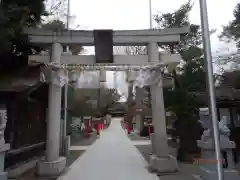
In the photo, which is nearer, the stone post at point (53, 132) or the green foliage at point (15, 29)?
the green foliage at point (15, 29)

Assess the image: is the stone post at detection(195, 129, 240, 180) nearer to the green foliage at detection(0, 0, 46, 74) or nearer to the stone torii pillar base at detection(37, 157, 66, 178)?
the stone torii pillar base at detection(37, 157, 66, 178)

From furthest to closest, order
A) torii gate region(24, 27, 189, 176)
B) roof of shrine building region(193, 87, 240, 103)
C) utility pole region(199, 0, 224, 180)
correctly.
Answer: roof of shrine building region(193, 87, 240, 103), torii gate region(24, 27, 189, 176), utility pole region(199, 0, 224, 180)

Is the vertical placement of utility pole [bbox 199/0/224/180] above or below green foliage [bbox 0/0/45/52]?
below

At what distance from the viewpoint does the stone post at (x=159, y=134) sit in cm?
644

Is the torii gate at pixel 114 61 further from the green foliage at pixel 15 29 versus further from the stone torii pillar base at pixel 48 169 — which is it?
the green foliage at pixel 15 29

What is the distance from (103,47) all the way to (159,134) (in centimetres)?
321

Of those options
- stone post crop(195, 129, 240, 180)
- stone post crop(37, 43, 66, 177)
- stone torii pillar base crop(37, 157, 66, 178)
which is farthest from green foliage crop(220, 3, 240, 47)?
stone torii pillar base crop(37, 157, 66, 178)

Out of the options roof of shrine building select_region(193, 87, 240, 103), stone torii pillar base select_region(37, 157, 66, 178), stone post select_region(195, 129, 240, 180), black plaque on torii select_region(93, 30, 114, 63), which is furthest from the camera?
roof of shrine building select_region(193, 87, 240, 103)

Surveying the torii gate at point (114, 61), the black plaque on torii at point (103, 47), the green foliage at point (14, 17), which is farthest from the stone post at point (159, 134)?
the green foliage at point (14, 17)

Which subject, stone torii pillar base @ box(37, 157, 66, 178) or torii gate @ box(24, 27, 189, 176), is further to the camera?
torii gate @ box(24, 27, 189, 176)

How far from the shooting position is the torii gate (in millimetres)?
6379

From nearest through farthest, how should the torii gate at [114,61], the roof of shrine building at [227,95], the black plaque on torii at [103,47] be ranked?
1. the torii gate at [114,61]
2. the black plaque on torii at [103,47]
3. the roof of shrine building at [227,95]

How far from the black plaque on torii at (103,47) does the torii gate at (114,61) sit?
0.65 feet

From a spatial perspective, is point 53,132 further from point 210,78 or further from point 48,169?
point 210,78
